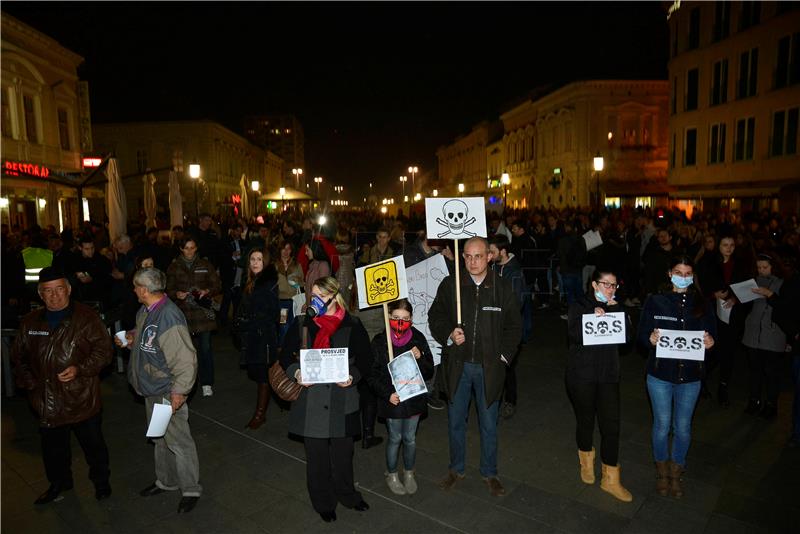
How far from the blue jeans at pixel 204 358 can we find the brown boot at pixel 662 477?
558 cm

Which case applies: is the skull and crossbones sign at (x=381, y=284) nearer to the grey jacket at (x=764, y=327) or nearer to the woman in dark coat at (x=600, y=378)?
the woman in dark coat at (x=600, y=378)

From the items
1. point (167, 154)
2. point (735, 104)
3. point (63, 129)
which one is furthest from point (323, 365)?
point (167, 154)

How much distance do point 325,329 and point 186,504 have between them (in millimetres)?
2064

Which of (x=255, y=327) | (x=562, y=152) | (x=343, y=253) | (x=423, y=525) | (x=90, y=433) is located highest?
(x=562, y=152)

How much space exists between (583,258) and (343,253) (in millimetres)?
6399

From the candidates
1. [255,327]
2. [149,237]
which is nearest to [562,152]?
[149,237]

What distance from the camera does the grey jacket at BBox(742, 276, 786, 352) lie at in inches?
247

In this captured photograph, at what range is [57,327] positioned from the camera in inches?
182

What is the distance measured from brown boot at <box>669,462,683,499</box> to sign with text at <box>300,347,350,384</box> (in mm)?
3166

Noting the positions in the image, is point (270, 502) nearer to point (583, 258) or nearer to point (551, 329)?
point (551, 329)

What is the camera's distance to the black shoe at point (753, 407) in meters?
6.59

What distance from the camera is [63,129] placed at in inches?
1021

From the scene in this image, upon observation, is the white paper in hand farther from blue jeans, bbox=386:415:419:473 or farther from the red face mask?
the red face mask

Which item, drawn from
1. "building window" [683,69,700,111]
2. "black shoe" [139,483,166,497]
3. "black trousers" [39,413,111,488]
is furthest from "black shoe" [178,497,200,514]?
"building window" [683,69,700,111]
